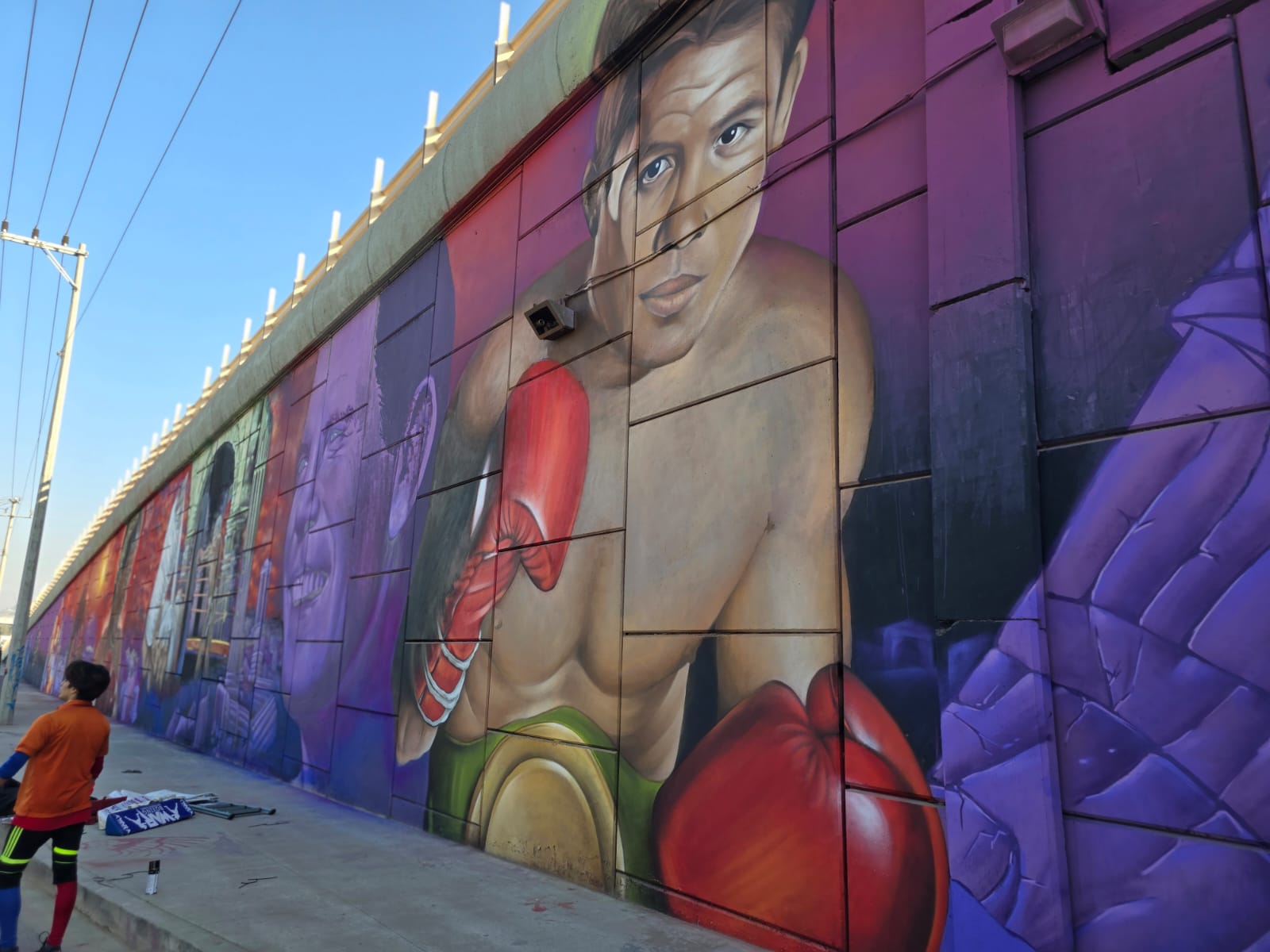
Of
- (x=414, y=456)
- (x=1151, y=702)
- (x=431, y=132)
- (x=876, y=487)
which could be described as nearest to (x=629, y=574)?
(x=876, y=487)

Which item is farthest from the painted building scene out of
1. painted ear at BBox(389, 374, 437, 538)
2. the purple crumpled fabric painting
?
painted ear at BBox(389, 374, 437, 538)

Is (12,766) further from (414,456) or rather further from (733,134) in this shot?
(733,134)

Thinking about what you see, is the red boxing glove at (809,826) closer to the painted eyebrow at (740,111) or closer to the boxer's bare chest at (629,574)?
the boxer's bare chest at (629,574)

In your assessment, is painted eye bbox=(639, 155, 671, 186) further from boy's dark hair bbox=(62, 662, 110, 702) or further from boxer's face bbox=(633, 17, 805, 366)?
boy's dark hair bbox=(62, 662, 110, 702)

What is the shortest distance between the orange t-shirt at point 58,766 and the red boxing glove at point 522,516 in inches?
131

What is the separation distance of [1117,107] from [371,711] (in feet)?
29.5

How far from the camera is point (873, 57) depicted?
4738mm

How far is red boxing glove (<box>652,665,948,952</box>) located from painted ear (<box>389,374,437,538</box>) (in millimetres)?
5264

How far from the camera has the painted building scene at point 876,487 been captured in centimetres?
319

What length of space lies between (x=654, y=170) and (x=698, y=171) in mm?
588

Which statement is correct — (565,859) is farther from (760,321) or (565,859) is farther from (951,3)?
(951,3)

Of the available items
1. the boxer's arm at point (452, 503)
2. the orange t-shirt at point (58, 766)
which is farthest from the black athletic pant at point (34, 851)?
the boxer's arm at point (452, 503)

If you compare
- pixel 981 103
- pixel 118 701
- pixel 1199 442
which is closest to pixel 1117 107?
pixel 981 103

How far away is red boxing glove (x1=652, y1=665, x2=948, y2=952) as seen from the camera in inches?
152
